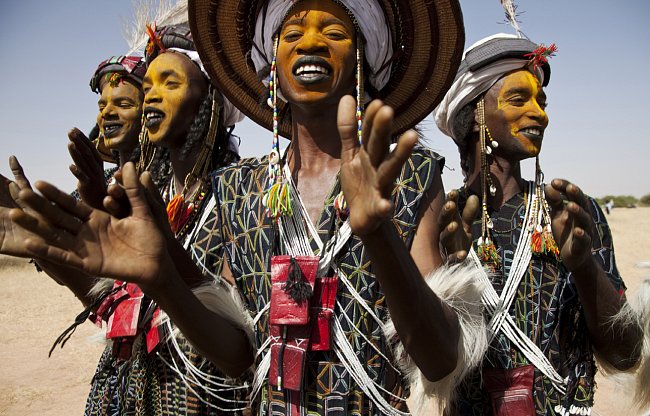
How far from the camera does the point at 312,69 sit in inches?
83.7

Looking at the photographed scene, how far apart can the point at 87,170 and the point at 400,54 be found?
4.52ft

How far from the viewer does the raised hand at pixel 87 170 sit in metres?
1.76

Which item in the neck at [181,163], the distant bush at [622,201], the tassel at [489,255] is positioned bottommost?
the distant bush at [622,201]

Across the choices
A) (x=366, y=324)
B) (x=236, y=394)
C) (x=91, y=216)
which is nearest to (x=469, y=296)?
(x=366, y=324)

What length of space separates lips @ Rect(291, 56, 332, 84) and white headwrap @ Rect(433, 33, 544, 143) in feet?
3.93

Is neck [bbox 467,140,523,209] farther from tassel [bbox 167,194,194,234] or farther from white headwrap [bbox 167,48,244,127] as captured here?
tassel [bbox 167,194,194,234]

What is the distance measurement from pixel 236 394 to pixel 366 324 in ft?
2.65

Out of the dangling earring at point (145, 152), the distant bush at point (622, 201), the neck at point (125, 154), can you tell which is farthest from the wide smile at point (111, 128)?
the distant bush at point (622, 201)

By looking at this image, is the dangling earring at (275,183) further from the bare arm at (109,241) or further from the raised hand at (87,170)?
the raised hand at (87,170)

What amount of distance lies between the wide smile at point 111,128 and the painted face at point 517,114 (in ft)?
7.52

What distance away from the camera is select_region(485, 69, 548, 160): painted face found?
9.93 feet

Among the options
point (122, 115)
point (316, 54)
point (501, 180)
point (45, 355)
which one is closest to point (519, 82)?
point (501, 180)

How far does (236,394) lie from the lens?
8.18 feet

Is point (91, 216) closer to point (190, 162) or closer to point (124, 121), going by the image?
point (190, 162)
